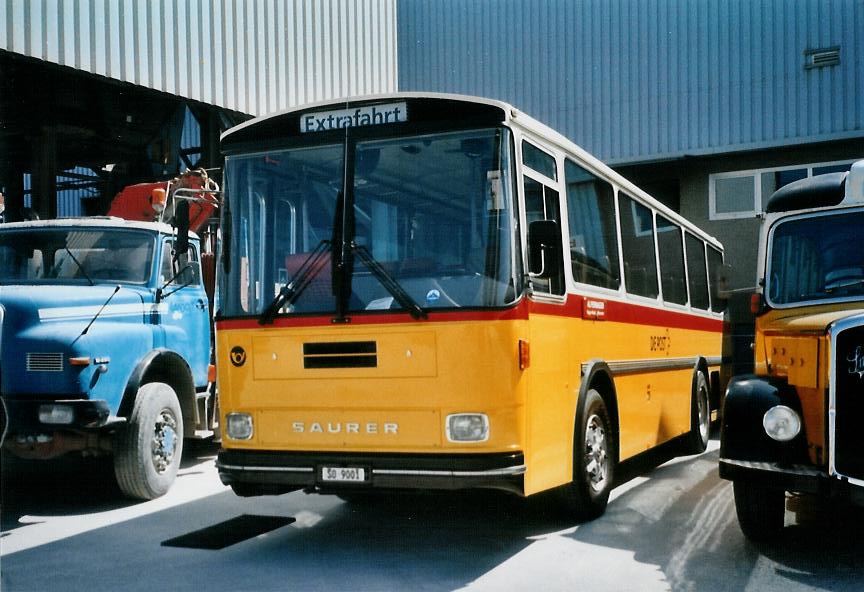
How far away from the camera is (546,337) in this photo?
6012 millimetres

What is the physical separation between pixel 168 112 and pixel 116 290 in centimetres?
992

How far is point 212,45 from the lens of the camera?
15.8 m

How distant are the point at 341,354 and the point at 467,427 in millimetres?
948

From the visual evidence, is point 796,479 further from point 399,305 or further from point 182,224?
point 182,224

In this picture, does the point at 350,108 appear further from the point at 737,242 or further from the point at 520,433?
the point at 737,242

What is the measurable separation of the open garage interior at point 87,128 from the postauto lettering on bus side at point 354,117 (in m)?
7.94

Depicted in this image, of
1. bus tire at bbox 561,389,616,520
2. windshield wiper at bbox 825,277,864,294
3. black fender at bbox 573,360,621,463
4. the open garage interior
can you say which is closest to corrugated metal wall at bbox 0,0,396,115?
the open garage interior

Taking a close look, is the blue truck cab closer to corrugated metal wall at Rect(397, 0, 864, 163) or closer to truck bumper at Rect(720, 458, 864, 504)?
truck bumper at Rect(720, 458, 864, 504)

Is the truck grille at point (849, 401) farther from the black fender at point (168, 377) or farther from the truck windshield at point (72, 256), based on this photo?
the truck windshield at point (72, 256)

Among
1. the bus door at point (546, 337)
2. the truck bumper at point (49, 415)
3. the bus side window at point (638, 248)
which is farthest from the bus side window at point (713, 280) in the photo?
the truck bumper at point (49, 415)

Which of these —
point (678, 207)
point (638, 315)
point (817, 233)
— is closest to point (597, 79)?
point (678, 207)

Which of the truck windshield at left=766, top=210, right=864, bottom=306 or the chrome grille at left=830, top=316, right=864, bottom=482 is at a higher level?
the truck windshield at left=766, top=210, right=864, bottom=306

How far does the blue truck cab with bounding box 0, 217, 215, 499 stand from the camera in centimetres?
723

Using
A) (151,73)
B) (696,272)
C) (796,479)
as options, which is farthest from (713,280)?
(151,73)
